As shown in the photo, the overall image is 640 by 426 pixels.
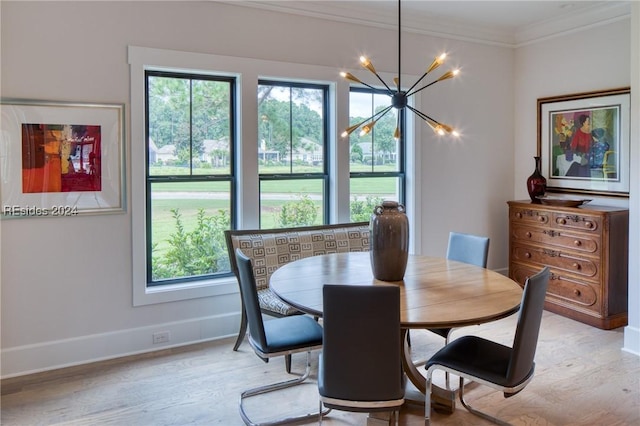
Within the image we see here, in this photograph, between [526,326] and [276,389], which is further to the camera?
[276,389]

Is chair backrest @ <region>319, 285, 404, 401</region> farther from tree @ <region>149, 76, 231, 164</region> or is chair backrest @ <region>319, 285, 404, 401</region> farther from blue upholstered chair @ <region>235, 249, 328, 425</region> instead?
tree @ <region>149, 76, 231, 164</region>

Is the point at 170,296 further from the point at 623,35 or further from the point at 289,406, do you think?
the point at 623,35

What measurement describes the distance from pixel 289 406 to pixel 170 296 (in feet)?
4.75

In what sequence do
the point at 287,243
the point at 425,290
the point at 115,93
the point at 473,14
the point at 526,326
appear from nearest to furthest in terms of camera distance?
1. the point at 526,326
2. the point at 425,290
3. the point at 115,93
4. the point at 287,243
5. the point at 473,14

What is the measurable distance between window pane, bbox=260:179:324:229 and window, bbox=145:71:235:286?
0.33 meters

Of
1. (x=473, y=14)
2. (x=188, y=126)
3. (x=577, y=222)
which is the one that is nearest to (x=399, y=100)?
(x=188, y=126)

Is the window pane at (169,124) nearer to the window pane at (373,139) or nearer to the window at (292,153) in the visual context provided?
the window at (292,153)

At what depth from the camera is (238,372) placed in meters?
3.26

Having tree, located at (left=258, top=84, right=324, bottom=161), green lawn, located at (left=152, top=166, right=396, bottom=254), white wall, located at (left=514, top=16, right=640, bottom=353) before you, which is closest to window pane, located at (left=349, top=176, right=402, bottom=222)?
green lawn, located at (left=152, top=166, right=396, bottom=254)

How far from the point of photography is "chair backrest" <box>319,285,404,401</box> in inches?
A: 75.7

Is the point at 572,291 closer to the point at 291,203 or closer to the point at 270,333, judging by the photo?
the point at 291,203

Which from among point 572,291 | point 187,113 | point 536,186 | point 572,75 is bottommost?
point 572,291

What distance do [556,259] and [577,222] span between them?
1.41 ft

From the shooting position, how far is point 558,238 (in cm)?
446
